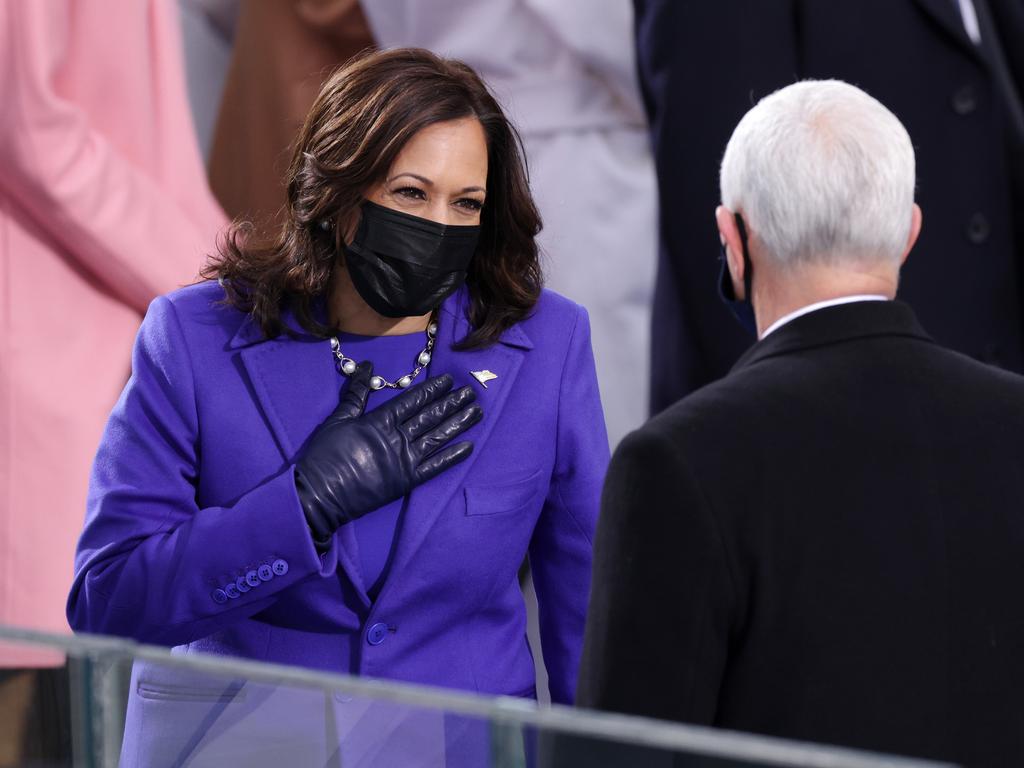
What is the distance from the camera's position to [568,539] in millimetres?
1747

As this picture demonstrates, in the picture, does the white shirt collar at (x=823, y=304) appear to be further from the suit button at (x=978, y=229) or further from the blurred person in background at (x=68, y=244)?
the blurred person in background at (x=68, y=244)

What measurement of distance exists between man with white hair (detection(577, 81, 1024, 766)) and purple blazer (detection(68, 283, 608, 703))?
0.41m

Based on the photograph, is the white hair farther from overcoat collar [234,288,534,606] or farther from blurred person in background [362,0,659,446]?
blurred person in background [362,0,659,446]

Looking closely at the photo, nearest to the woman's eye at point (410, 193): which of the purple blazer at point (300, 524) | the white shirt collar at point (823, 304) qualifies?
the purple blazer at point (300, 524)

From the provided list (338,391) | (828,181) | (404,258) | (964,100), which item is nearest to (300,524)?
(338,391)

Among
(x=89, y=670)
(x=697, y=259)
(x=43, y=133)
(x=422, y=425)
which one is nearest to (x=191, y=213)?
(x=43, y=133)

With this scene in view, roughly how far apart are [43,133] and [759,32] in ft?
3.80

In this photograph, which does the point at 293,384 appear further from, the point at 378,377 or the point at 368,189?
the point at 368,189

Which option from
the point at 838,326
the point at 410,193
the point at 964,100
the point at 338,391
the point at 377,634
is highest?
the point at 964,100

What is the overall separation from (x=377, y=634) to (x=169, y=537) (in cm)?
24

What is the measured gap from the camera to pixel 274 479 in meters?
1.57

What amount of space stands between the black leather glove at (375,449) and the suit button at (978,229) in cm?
112

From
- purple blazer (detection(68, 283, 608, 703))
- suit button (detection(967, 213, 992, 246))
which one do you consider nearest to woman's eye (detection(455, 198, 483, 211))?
purple blazer (detection(68, 283, 608, 703))

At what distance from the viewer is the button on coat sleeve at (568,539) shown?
1.74m
